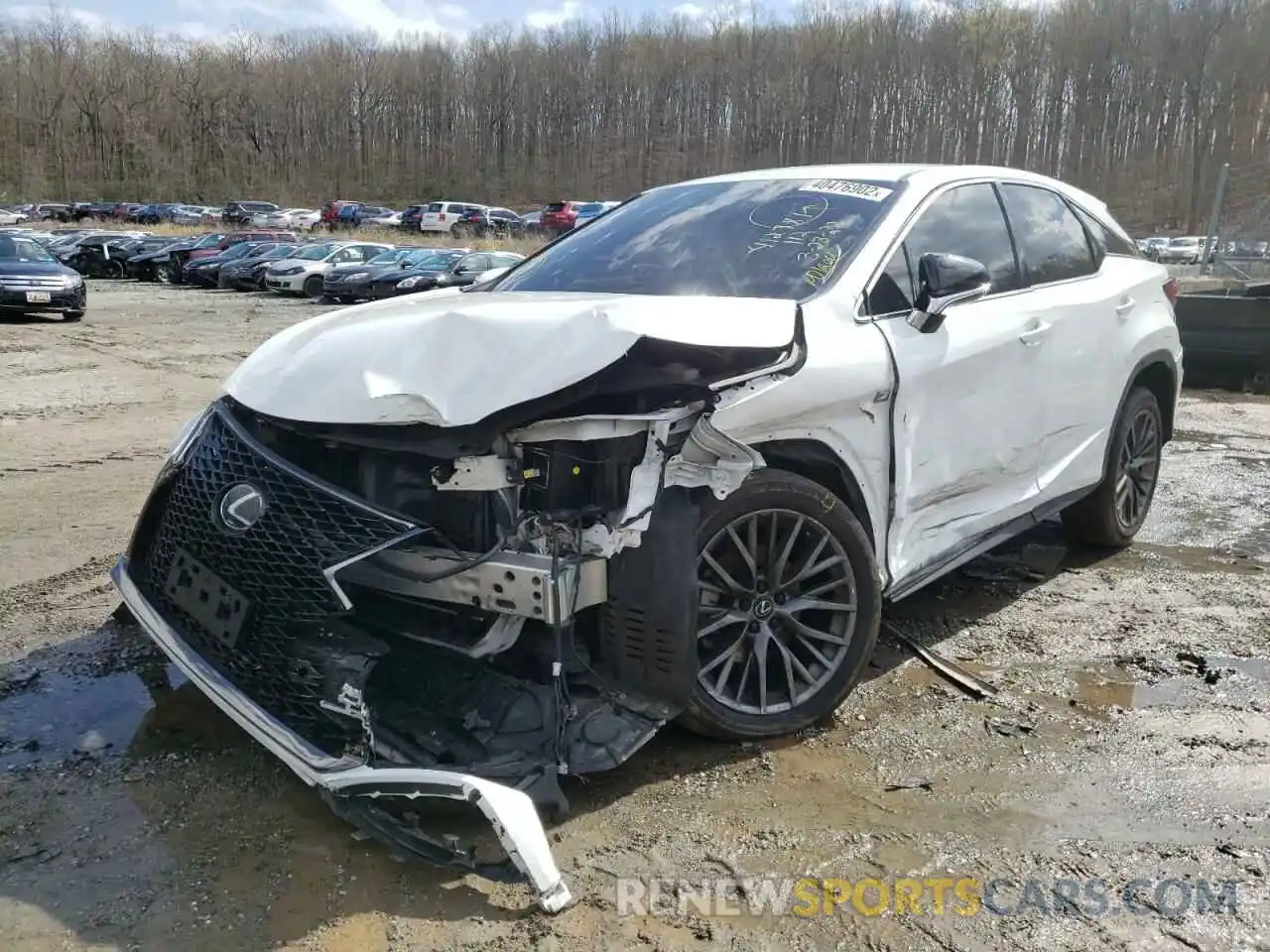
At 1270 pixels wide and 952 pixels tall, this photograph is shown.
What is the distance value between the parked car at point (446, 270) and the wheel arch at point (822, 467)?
19608mm

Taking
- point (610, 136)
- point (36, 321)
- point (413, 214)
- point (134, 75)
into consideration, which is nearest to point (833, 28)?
point (610, 136)

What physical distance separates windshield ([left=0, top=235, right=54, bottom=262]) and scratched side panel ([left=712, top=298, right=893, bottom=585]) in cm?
1918

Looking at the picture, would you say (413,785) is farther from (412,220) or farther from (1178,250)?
(412,220)

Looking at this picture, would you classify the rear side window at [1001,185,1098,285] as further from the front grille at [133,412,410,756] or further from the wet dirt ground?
the front grille at [133,412,410,756]

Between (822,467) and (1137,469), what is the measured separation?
281cm

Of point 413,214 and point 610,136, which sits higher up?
point 610,136

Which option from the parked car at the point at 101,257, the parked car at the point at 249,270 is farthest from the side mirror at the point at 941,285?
the parked car at the point at 101,257

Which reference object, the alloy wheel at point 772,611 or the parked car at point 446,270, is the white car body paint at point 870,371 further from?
the parked car at point 446,270

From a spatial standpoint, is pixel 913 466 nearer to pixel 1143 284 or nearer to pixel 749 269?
pixel 749 269

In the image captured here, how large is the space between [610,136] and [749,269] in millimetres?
90874

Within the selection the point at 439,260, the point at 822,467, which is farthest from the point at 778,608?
the point at 439,260

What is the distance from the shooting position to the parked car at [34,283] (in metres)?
17.2

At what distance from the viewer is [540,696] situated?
2.84 metres

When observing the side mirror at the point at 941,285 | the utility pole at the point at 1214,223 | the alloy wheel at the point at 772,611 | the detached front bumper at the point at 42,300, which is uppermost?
the utility pole at the point at 1214,223
